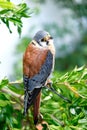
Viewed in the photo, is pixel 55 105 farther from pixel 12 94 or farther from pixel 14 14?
pixel 14 14

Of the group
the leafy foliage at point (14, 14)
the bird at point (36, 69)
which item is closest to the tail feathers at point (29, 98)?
the bird at point (36, 69)

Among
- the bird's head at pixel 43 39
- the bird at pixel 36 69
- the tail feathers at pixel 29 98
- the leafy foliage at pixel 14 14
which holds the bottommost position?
the tail feathers at pixel 29 98

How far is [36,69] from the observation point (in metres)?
0.84

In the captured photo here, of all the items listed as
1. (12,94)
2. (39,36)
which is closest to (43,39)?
(39,36)

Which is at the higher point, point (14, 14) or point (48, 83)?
point (14, 14)

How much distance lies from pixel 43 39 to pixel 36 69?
0.22 feet

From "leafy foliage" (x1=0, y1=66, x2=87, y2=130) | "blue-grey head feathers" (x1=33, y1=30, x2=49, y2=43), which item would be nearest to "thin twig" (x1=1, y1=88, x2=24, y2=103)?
"leafy foliage" (x1=0, y1=66, x2=87, y2=130)

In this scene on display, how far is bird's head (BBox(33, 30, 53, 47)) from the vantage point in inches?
34.3

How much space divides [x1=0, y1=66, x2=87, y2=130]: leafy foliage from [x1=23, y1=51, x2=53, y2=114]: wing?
0.03 metres

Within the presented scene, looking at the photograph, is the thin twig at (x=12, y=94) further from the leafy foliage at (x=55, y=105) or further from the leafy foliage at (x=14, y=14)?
the leafy foliage at (x=14, y=14)

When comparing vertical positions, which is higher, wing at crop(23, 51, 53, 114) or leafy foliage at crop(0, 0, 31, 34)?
leafy foliage at crop(0, 0, 31, 34)

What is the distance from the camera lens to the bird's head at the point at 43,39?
871 millimetres

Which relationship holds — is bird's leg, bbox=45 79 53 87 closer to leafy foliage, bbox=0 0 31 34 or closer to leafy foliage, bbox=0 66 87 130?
leafy foliage, bbox=0 66 87 130

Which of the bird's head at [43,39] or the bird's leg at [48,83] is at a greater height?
the bird's head at [43,39]
